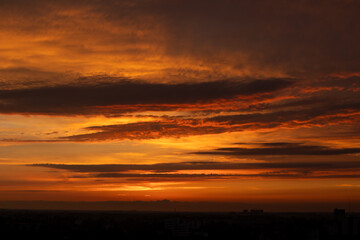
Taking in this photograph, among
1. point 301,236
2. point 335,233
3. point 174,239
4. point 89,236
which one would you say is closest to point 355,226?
point 335,233

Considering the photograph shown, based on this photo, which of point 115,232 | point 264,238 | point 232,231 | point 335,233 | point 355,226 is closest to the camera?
point 264,238

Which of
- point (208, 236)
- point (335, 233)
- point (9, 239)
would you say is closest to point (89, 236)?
point (9, 239)

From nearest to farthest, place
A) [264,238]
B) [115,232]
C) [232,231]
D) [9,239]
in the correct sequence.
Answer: [9,239]
[264,238]
[115,232]
[232,231]

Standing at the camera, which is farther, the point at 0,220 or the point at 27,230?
the point at 0,220

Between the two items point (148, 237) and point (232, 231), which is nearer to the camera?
point (148, 237)

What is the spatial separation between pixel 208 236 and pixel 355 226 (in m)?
60.0

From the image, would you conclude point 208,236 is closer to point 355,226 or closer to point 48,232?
point 48,232

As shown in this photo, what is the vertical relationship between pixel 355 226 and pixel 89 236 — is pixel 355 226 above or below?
above

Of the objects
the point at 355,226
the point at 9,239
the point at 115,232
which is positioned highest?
the point at 355,226

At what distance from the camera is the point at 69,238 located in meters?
122

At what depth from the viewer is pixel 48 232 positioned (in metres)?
135

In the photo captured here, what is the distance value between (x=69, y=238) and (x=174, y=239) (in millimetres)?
26981

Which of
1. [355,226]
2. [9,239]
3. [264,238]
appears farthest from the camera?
[355,226]

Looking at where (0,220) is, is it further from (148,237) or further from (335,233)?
(335,233)
